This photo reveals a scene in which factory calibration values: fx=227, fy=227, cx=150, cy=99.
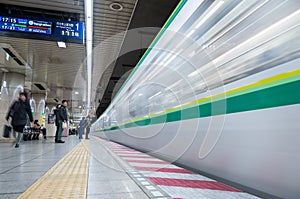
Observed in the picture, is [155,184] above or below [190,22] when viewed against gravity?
below

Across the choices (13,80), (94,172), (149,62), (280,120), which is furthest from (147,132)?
(13,80)

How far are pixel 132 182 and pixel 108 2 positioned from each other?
15.8ft

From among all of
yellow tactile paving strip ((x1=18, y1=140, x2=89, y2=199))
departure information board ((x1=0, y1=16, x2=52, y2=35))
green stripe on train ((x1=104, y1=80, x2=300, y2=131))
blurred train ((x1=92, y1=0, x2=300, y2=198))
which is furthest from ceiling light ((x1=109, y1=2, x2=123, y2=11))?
yellow tactile paving strip ((x1=18, y1=140, x2=89, y2=199))

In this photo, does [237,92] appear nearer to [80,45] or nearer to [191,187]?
[191,187]

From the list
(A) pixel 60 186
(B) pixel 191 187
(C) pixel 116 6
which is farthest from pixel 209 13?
(C) pixel 116 6

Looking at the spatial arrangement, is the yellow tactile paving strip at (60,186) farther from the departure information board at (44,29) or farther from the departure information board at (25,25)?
the departure information board at (25,25)

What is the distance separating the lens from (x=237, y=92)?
196 cm

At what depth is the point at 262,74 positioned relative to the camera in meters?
1.68

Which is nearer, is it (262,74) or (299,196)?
(299,196)

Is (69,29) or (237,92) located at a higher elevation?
(69,29)

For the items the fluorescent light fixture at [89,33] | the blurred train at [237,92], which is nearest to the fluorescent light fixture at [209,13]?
the blurred train at [237,92]

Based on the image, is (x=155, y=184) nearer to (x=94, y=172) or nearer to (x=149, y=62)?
(x=94, y=172)

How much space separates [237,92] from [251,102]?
9.1 inches

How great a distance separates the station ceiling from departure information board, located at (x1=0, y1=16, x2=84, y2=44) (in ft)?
1.58
